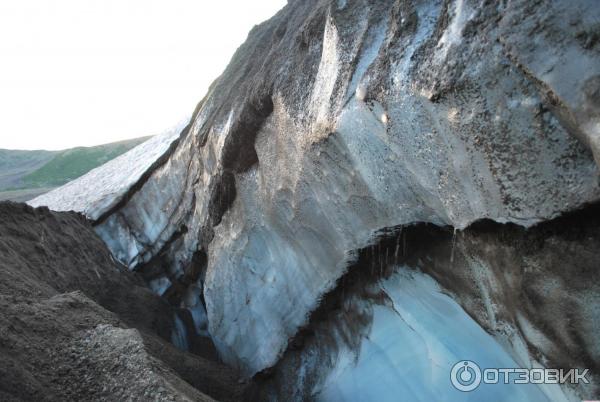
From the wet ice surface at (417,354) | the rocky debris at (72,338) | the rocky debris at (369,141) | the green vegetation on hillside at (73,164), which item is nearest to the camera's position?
the rocky debris at (369,141)

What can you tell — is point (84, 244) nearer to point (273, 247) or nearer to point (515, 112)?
point (273, 247)

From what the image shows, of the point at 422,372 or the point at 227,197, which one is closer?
the point at 422,372

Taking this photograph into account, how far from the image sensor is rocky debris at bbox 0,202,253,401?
4.04 metres

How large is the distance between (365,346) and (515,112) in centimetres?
365

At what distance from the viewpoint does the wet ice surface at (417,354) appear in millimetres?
4445

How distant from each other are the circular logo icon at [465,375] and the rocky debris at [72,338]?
8.39 ft

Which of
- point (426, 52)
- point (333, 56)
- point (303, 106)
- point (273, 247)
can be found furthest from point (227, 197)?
point (426, 52)

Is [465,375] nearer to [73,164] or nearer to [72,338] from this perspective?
[72,338]

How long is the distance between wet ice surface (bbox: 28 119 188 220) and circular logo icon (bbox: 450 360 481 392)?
8.44 metres

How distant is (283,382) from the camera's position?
6840 mm

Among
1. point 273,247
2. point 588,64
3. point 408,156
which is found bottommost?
point 273,247

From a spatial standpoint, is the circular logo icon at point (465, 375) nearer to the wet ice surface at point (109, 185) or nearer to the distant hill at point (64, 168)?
the wet ice surface at point (109, 185)

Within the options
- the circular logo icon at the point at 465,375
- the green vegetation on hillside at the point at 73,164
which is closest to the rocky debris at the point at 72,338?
the circular logo icon at the point at 465,375

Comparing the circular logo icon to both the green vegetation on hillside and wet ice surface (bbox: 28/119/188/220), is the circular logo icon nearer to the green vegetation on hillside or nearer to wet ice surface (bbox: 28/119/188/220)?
wet ice surface (bbox: 28/119/188/220)
